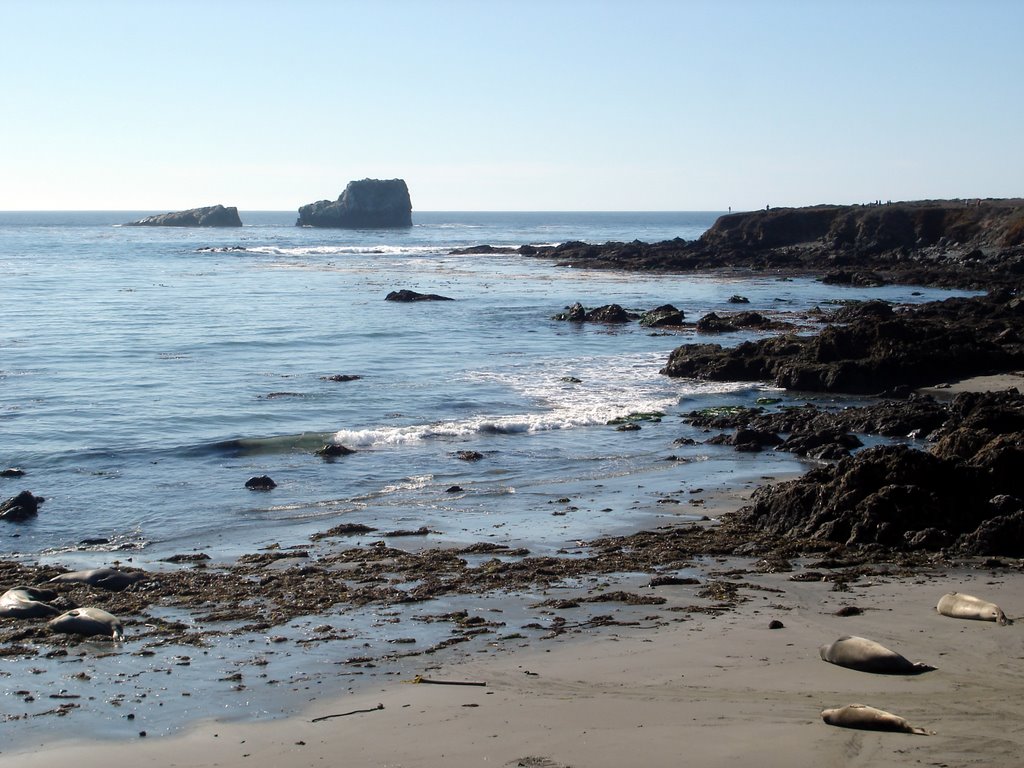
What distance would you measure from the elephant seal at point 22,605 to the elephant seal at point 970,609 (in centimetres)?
882

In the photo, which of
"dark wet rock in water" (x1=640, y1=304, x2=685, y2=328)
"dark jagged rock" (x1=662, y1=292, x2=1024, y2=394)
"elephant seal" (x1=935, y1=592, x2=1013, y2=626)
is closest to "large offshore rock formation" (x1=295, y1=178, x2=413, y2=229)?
"dark wet rock in water" (x1=640, y1=304, x2=685, y2=328)

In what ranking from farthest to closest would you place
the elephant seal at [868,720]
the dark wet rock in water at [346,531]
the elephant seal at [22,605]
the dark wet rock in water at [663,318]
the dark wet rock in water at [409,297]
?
the dark wet rock in water at [409,297]
the dark wet rock in water at [663,318]
the dark wet rock in water at [346,531]
the elephant seal at [22,605]
the elephant seal at [868,720]

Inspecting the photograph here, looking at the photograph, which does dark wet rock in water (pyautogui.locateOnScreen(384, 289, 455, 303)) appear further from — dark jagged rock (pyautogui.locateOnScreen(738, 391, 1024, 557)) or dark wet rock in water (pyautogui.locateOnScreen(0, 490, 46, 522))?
dark jagged rock (pyautogui.locateOnScreen(738, 391, 1024, 557))

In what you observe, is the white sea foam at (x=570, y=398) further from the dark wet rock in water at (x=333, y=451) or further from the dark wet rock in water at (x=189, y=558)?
the dark wet rock in water at (x=189, y=558)

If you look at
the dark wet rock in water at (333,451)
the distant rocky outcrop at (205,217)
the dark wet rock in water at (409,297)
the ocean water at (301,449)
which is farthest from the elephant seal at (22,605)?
the distant rocky outcrop at (205,217)

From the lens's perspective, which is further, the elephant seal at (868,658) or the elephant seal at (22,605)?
the elephant seal at (22,605)

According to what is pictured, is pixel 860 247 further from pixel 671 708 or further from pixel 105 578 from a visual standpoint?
pixel 671 708

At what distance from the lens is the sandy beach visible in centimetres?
722

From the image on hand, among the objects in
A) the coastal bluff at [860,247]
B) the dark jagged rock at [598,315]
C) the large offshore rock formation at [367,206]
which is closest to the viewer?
the dark jagged rock at [598,315]

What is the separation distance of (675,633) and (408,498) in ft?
24.0

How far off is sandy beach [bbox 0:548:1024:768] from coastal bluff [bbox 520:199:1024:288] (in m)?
43.6

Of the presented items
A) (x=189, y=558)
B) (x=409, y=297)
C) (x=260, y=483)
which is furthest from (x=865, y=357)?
(x=409, y=297)

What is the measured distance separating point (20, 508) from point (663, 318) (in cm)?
2892

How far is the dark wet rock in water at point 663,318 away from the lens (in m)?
40.1
